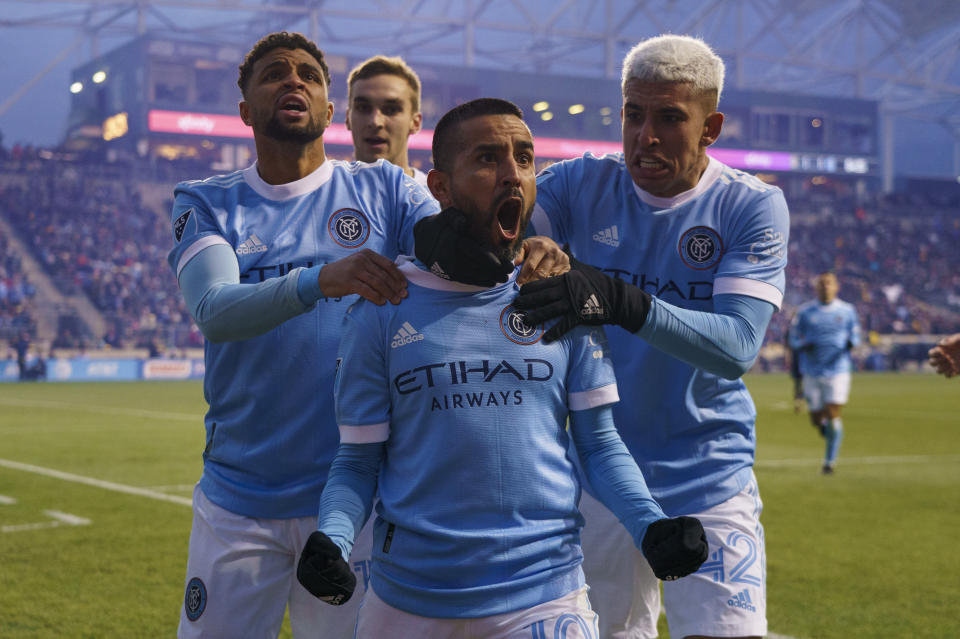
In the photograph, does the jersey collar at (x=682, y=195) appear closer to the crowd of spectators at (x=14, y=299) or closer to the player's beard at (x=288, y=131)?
the player's beard at (x=288, y=131)

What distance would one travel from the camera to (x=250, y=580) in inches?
129

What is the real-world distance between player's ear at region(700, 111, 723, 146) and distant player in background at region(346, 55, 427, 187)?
2165 millimetres

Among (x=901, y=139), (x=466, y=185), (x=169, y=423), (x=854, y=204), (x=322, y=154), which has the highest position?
(x=901, y=139)

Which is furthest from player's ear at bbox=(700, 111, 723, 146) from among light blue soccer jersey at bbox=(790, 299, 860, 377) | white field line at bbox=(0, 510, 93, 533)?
light blue soccer jersey at bbox=(790, 299, 860, 377)

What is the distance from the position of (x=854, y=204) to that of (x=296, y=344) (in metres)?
58.2

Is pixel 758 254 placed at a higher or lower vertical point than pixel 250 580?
higher

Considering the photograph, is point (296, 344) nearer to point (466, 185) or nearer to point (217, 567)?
point (217, 567)

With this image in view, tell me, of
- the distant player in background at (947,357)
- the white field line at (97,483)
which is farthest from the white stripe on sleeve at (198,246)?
the white field line at (97,483)

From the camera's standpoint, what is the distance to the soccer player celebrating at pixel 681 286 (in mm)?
3281

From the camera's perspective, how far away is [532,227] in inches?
135

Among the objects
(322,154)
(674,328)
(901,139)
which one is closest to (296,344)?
(322,154)

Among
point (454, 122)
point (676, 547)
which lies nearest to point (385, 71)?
point (454, 122)

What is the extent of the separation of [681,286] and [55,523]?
23.6 feet

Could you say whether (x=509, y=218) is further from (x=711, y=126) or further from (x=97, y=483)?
(x=97, y=483)
